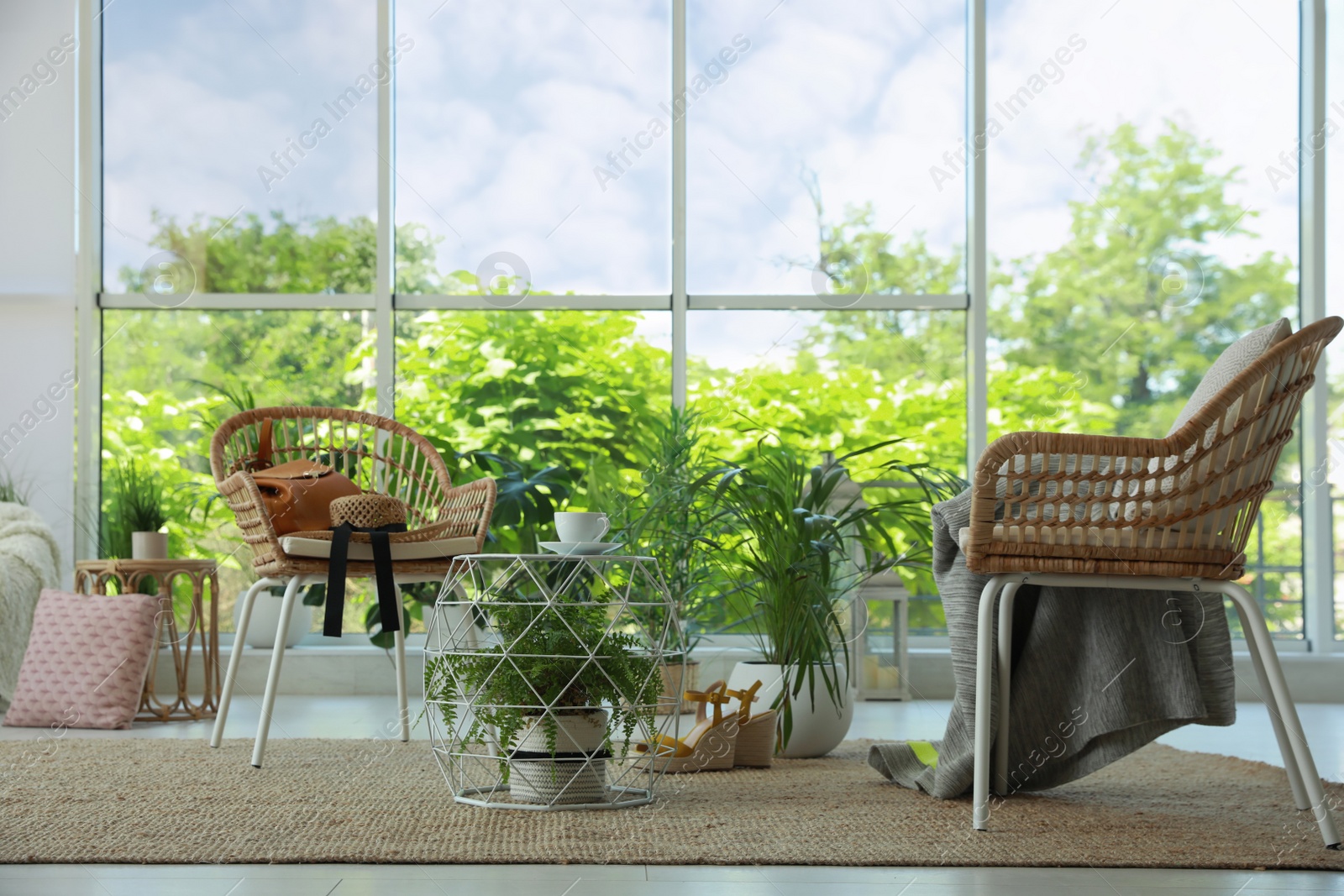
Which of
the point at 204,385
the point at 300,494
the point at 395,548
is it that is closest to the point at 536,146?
the point at 204,385

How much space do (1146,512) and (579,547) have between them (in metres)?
0.89

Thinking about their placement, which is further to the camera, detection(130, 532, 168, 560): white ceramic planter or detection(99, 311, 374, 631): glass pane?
detection(99, 311, 374, 631): glass pane

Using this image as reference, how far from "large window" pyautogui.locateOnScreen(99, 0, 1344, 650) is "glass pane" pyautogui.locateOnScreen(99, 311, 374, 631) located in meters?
0.01

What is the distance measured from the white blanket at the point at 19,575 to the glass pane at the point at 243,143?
1.18m

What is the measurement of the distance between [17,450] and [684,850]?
369cm

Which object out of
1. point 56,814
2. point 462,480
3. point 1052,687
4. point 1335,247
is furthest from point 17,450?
point 1335,247

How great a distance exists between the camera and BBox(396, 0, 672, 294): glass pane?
176 inches

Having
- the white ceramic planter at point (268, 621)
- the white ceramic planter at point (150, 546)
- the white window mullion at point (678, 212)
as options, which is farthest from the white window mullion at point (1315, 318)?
the white ceramic planter at point (150, 546)

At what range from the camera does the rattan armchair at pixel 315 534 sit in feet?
7.68

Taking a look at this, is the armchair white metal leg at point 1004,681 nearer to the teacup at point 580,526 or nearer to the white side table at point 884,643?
the teacup at point 580,526

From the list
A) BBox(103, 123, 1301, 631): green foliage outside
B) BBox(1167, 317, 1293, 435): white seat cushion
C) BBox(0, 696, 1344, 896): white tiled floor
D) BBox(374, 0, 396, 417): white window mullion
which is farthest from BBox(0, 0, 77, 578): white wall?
BBox(1167, 317, 1293, 435): white seat cushion

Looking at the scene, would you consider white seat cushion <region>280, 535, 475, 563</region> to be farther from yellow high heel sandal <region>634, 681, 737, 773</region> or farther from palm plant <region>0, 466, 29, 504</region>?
palm plant <region>0, 466, 29, 504</region>

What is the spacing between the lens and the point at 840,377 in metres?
4.46

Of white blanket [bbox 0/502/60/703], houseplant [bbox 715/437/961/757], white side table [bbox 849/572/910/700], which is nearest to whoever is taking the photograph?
houseplant [bbox 715/437/961/757]
